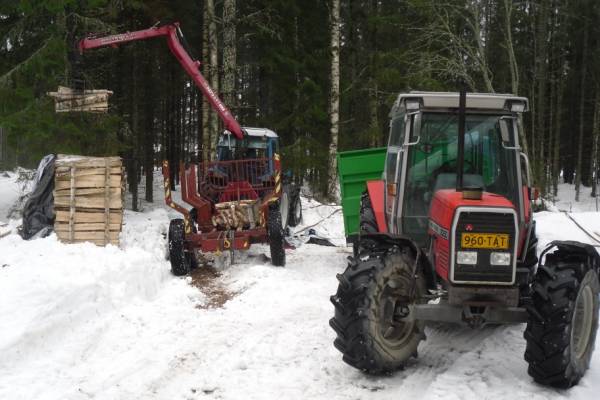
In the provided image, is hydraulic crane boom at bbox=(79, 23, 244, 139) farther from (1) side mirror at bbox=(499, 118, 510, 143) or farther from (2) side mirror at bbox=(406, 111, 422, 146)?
Answer: (1) side mirror at bbox=(499, 118, 510, 143)

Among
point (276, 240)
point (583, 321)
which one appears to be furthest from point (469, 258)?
point (276, 240)

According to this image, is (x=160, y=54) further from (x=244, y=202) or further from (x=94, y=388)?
(x=94, y=388)

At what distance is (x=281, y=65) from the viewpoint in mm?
19453

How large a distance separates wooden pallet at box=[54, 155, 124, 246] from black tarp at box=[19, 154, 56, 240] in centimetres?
70

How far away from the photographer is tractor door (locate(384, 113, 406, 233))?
205 inches

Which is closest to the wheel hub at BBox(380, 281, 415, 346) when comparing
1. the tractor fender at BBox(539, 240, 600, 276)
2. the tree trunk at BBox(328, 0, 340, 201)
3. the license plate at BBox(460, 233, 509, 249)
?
the license plate at BBox(460, 233, 509, 249)

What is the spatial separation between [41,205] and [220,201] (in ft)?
10.7

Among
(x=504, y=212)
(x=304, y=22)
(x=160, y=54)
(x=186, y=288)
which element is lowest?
(x=186, y=288)

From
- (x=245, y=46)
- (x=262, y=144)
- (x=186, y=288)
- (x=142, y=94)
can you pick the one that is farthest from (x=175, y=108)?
(x=186, y=288)

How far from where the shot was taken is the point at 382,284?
4.10 meters

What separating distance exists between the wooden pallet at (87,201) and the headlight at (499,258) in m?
6.45

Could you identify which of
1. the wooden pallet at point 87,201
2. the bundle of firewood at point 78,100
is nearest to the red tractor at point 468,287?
the wooden pallet at point 87,201

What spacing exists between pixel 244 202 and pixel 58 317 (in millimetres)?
4467

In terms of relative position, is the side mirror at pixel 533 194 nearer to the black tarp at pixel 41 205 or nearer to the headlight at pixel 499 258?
the headlight at pixel 499 258
